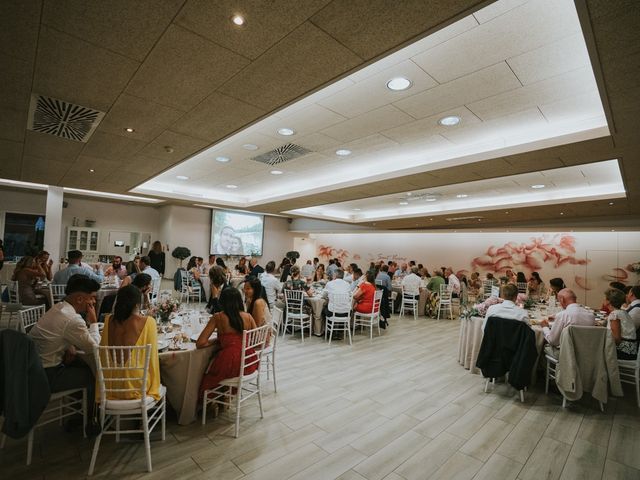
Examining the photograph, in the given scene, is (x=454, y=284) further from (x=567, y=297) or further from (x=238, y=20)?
(x=238, y=20)

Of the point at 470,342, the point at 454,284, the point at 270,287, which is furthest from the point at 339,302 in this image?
the point at 454,284

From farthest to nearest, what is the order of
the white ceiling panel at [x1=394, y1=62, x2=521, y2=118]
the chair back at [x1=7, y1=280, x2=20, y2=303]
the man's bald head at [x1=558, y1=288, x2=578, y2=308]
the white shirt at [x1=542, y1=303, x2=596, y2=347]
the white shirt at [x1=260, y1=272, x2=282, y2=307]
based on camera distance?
the white shirt at [x1=260, y1=272, x2=282, y2=307]
the chair back at [x1=7, y1=280, x2=20, y2=303]
the man's bald head at [x1=558, y1=288, x2=578, y2=308]
the white shirt at [x1=542, y1=303, x2=596, y2=347]
the white ceiling panel at [x1=394, y1=62, x2=521, y2=118]

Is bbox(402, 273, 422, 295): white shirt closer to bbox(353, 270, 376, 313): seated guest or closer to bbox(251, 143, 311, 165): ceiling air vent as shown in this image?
bbox(353, 270, 376, 313): seated guest

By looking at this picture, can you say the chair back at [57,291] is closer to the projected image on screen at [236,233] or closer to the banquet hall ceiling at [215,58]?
the banquet hall ceiling at [215,58]

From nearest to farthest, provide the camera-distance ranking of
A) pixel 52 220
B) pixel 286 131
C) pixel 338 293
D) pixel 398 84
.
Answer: pixel 398 84 < pixel 286 131 < pixel 338 293 < pixel 52 220

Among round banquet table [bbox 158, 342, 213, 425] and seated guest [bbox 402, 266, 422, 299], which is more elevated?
seated guest [bbox 402, 266, 422, 299]

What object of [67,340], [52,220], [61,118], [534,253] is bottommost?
[67,340]

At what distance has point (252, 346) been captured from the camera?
3.01m

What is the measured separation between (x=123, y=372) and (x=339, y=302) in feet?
13.2

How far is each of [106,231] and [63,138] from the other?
7.75 metres

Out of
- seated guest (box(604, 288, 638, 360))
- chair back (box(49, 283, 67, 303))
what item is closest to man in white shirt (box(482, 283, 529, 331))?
seated guest (box(604, 288, 638, 360))

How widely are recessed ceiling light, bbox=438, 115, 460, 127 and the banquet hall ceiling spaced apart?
0.92 m

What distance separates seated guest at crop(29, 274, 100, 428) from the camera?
2.52 metres

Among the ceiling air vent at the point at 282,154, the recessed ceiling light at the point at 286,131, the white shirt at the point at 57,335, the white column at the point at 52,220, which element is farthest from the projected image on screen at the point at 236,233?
the white shirt at the point at 57,335
